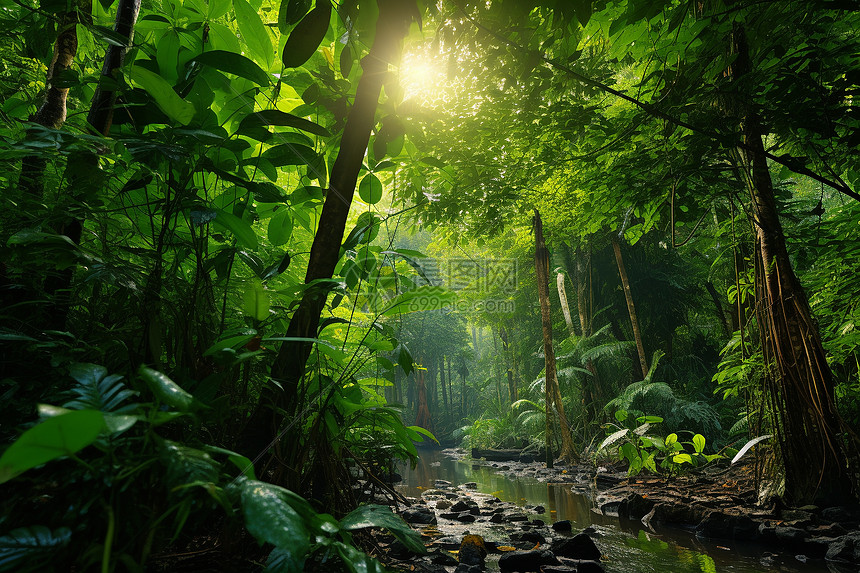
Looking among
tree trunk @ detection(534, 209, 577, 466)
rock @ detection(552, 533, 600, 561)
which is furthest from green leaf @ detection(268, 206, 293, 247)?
tree trunk @ detection(534, 209, 577, 466)

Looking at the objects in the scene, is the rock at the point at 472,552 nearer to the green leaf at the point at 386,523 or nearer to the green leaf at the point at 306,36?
the green leaf at the point at 386,523

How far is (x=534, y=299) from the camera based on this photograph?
15.9 meters

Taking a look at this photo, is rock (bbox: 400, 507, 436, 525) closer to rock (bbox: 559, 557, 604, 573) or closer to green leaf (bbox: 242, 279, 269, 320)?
rock (bbox: 559, 557, 604, 573)

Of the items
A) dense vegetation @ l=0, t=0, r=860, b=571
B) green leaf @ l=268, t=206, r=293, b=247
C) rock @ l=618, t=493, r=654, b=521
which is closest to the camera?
dense vegetation @ l=0, t=0, r=860, b=571

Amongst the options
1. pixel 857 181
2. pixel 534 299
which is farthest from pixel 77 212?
pixel 534 299

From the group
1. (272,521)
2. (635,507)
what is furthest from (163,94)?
(635,507)

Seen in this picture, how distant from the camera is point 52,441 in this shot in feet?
1.45

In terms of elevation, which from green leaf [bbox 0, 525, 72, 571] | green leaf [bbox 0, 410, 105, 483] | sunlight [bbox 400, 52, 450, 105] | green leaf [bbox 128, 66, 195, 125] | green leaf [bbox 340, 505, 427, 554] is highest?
sunlight [bbox 400, 52, 450, 105]

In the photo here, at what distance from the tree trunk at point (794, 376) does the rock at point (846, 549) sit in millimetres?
410

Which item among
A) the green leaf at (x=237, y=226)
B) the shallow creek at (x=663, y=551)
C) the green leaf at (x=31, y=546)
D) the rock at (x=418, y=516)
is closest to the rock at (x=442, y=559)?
the shallow creek at (x=663, y=551)

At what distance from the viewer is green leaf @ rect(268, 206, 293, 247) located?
5.23 ft

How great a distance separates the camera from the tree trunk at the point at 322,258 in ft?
3.94

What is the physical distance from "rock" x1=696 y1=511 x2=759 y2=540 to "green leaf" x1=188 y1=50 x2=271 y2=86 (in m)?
4.53

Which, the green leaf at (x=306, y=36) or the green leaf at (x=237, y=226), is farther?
the green leaf at (x=237, y=226)
